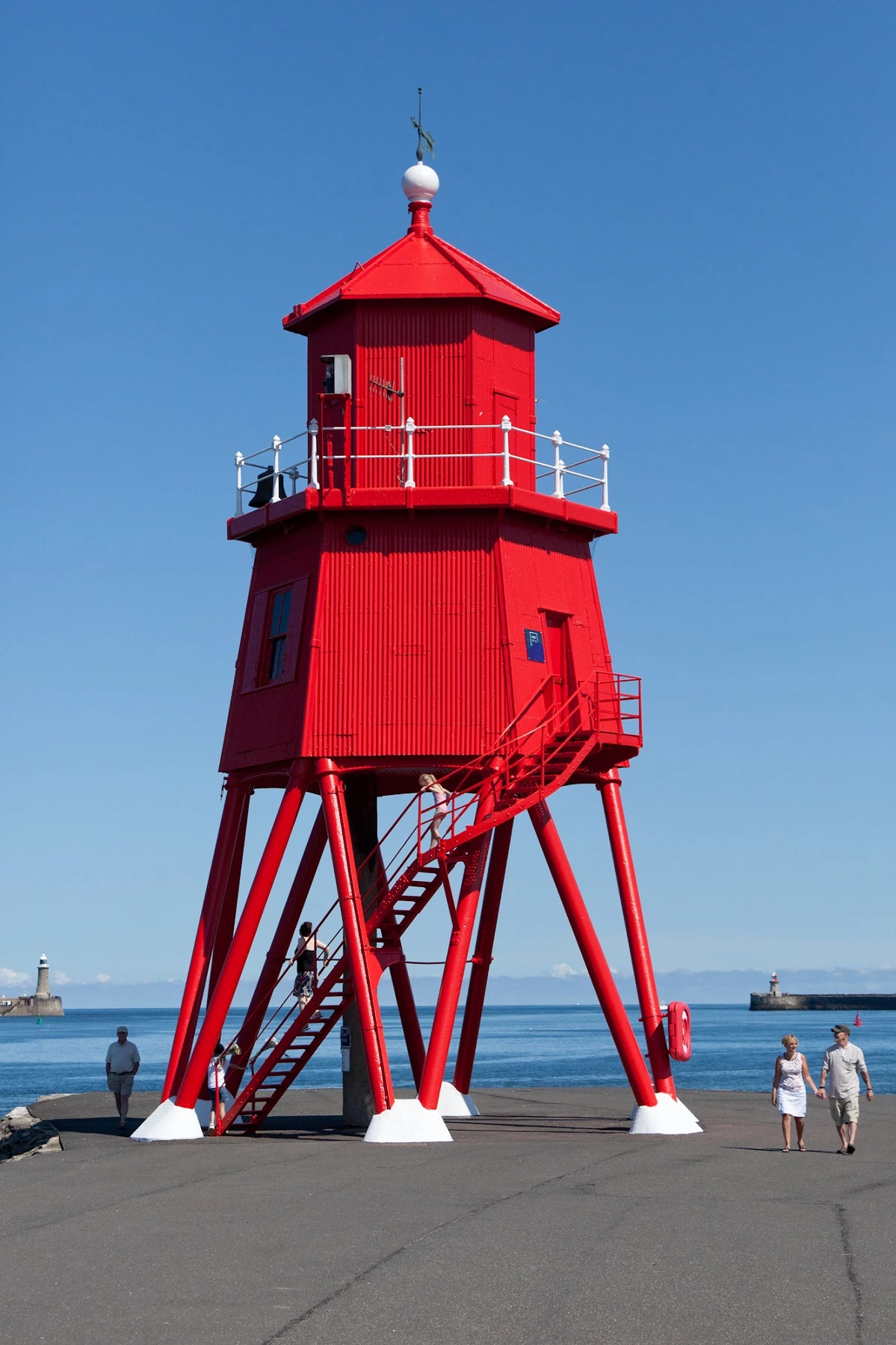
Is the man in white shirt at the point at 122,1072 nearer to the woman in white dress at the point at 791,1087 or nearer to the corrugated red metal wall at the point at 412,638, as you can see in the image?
the corrugated red metal wall at the point at 412,638

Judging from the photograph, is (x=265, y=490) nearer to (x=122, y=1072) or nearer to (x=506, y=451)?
(x=506, y=451)

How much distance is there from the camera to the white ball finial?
91.5ft

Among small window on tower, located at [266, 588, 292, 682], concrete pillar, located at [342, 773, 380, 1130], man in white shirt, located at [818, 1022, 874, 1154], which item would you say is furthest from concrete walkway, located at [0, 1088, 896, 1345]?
small window on tower, located at [266, 588, 292, 682]

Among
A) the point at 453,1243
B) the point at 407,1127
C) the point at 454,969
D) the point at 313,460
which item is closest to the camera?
the point at 453,1243

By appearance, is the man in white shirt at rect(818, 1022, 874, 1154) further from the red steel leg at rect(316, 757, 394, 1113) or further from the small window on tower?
the small window on tower

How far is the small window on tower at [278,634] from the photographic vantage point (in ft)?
86.1

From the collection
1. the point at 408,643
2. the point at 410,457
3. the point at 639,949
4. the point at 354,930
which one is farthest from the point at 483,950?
the point at 410,457

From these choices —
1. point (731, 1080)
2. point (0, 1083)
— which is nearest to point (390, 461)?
point (731, 1080)

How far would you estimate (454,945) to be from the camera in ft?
76.9

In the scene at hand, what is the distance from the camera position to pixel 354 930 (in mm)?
23531

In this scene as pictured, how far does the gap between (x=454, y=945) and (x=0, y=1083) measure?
6995 cm

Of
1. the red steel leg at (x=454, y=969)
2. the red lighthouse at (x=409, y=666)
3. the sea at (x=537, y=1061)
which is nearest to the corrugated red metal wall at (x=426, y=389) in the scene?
the red lighthouse at (x=409, y=666)

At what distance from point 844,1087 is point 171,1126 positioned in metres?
9.76

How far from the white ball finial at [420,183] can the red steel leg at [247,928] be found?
10251mm
